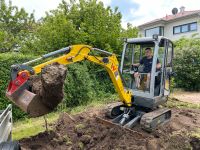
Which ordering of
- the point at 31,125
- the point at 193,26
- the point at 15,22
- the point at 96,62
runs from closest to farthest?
the point at 96,62 < the point at 31,125 < the point at 15,22 < the point at 193,26

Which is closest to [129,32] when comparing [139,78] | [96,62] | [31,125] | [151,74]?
[139,78]

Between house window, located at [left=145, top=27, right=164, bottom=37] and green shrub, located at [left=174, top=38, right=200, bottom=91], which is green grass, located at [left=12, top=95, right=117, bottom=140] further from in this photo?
house window, located at [left=145, top=27, right=164, bottom=37]

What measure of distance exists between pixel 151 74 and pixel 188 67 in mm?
10093

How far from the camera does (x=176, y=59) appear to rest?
16.8 metres

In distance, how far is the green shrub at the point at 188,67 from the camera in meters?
16.4

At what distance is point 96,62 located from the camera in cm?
644

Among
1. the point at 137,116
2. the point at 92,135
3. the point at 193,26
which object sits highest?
the point at 193,26

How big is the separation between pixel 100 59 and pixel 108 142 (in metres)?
1.80

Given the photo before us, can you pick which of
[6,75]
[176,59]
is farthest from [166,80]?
[176,59]

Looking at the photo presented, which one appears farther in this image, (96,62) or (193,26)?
(193,26)

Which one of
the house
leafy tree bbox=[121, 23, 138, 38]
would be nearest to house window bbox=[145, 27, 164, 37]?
the house

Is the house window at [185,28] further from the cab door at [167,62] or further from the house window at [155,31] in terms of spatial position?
the cab door at [167,62]

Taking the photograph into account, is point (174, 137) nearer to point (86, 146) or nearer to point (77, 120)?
point (86, 146)

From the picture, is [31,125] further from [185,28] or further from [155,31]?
[155,31]
